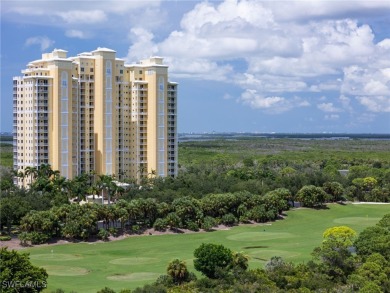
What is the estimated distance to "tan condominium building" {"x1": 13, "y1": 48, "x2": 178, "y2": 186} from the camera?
89.5 m

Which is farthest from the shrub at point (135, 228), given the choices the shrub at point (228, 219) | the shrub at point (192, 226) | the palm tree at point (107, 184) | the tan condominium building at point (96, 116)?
the tan condominium building at point (96, 116)

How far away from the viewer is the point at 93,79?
95.6m

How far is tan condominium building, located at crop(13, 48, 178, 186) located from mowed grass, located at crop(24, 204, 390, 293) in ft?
86.5

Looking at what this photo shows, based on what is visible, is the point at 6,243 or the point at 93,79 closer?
the point at 6,243

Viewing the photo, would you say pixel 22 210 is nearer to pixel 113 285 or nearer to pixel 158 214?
pixel 158 214

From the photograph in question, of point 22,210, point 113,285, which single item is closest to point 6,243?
point 22,210

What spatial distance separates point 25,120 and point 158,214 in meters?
28.7

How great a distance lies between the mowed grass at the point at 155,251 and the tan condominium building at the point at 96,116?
1038 inches

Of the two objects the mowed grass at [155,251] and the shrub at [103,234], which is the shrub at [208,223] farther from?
the shrub at [103,234]

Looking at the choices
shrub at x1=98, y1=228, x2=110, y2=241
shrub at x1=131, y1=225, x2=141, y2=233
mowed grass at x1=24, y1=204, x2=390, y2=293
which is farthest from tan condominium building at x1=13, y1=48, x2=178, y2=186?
mowed grass at x1=24, y1=204, x2=390, y2=293

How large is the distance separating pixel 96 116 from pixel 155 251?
125 ft

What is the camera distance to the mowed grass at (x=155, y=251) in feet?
162

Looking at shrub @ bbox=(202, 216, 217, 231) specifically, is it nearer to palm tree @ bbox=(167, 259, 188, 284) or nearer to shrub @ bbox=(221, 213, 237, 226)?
shrub @ bbox=(221, 213, 237, 226)

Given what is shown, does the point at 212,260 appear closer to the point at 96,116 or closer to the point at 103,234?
the point at 103,234
